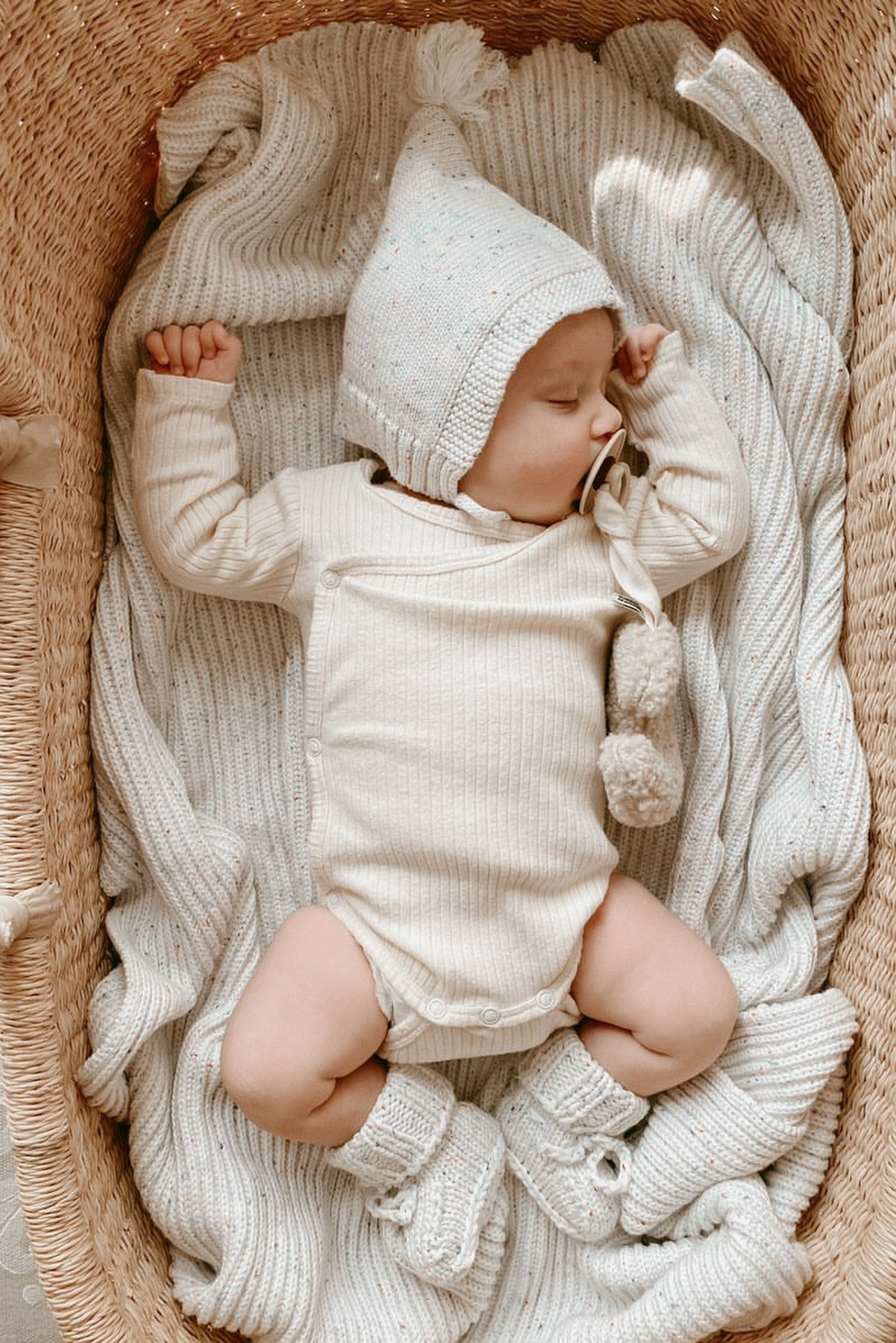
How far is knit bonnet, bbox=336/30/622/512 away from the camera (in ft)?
3.85

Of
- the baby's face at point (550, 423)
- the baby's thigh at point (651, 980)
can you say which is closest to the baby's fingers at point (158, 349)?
the baby's face at point (550, 423)

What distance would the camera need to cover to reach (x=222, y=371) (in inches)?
50.6

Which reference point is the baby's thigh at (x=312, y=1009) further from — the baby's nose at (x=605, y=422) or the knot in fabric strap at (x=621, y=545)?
the baby's nose at (x=605, y=422)

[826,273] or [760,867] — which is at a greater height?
[826,273]

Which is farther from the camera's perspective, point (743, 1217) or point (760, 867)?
point (760, 867)

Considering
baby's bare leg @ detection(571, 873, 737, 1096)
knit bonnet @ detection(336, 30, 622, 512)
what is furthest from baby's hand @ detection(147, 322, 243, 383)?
baby's bare leg @ detection(571, 873, 737, 1096)

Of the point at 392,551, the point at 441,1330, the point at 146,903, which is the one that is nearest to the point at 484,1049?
the point at 441,1330

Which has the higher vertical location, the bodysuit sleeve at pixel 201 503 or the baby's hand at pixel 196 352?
the baby's hand at pixel 196 352

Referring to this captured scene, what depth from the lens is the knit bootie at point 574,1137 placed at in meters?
1.28

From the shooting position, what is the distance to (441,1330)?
126 centimetres

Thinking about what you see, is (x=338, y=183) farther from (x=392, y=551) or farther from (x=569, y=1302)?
(x=569, y=1302)

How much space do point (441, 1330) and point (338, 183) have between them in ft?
3.88

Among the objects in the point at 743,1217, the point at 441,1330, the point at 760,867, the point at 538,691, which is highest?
the point at 538,691

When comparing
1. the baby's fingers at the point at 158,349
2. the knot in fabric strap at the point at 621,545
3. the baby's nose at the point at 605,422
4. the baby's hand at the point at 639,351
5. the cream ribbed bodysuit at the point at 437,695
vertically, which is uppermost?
the baby's hand at the point at 639,351
